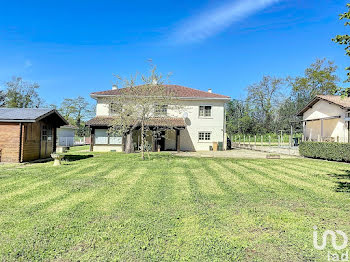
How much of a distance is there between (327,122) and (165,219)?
23525 millimetres

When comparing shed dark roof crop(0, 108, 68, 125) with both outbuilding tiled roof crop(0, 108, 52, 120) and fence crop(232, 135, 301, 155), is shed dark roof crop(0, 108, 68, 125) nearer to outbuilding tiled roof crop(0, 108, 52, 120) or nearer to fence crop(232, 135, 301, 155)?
outbuilding tiled roof crop(0, 108, 52, 120)

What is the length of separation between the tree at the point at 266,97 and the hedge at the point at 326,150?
1229 inches

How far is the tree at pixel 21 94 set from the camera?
148ft

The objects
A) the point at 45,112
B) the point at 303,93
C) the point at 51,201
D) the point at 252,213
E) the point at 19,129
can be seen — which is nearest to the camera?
the point at 252,213

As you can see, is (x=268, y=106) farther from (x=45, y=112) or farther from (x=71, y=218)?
(x=71, y=218)

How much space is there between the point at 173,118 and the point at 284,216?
66.0 feet

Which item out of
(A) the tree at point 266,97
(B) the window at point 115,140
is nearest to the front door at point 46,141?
(B) the window at point 115,140

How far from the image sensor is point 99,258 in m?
3.07

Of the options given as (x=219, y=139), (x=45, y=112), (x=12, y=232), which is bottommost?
(x=12, y=232)

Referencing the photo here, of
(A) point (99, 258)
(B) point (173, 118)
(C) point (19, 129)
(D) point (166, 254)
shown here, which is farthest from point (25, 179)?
(B) point (173, 118)

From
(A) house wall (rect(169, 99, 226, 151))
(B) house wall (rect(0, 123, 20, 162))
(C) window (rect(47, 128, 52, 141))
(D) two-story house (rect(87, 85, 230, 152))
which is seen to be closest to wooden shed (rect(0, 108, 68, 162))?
(B) house wall (rect(0, 123, 20, 162))

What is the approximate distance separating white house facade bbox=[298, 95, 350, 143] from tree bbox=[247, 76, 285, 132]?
23.8 meters

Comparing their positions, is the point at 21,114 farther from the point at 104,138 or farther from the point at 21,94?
the point at 21,94

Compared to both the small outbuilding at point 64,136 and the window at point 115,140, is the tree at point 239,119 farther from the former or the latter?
the small outbuilding at point 64,136
